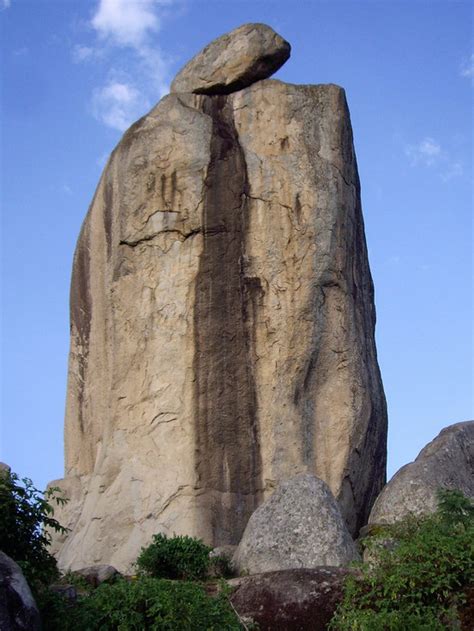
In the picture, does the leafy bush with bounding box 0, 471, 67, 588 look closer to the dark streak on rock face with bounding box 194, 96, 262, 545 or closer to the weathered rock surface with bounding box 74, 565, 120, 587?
the weathered rock surface with bounding box 74, 565, 120, 587

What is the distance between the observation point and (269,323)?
62.3ft

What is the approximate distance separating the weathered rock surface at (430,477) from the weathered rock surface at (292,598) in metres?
4.78

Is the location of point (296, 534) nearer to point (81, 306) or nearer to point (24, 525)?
point (24, 525)

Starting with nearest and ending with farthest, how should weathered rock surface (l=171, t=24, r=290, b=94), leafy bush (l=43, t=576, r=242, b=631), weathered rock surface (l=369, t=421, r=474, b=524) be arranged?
leafy bush (l=43, t=576, r=242, b=631), weathered rock surface (l=369, t=421, r=474, b=524), weathered rock surface (l=171, t=24, r=290, b=94)

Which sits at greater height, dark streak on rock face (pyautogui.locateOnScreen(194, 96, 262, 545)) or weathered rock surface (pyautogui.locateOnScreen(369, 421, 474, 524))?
dark streak on rock face (pyautogui.locateOnScreen(194, 96, 262, 545))

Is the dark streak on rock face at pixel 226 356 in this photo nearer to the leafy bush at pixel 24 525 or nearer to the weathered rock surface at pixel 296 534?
the weathered rock surface at pixel 296 534

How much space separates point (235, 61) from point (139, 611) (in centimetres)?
1331

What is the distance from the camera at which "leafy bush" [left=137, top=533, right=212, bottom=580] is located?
14.6m

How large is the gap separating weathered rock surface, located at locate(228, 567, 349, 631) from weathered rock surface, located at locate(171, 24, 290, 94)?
39.1ft

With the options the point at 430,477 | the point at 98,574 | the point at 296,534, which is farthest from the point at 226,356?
the point at 98,574

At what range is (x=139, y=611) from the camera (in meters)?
11.3

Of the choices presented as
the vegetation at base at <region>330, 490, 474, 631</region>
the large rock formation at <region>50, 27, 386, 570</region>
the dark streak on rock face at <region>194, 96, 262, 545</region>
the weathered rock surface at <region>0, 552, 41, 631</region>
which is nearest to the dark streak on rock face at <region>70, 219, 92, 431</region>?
the large rock formation at <region>50, 27, 386, 570</region>

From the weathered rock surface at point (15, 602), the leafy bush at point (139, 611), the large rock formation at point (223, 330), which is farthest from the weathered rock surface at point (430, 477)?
the weathered rock surface at point (15, 602)

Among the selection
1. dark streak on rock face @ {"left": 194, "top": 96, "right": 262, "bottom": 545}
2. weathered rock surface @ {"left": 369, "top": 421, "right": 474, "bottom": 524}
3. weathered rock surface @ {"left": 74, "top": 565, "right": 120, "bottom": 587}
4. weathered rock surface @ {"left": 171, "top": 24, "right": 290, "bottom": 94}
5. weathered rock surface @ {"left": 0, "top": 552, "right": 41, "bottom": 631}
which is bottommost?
weathered rock surface @ {"left": 0, "top": 552, "right": 41, "bottom": 631}
